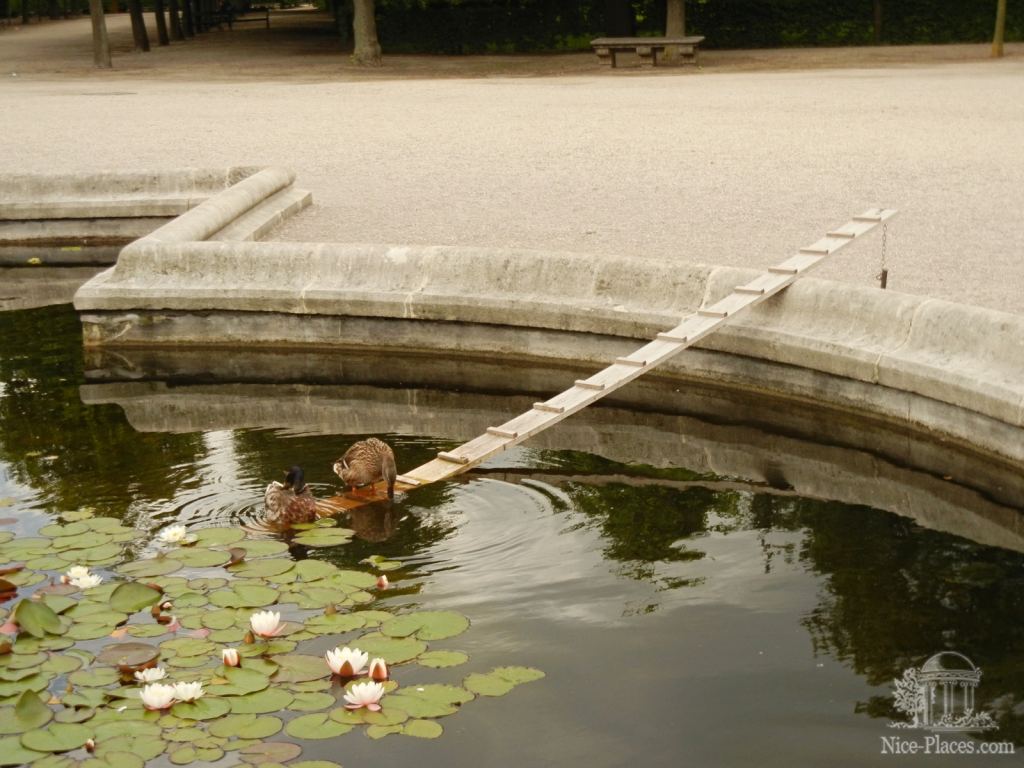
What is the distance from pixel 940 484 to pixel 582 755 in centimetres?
314

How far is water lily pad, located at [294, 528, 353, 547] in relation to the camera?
21.4 ft

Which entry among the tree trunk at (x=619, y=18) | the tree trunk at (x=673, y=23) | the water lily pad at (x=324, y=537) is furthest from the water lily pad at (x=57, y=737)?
the tree trunk at (x=619, y=18)

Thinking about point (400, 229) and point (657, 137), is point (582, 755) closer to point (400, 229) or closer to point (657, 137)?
point (400, 229)

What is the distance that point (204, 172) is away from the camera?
533 inches

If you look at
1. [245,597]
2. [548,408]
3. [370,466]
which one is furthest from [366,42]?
[245,597]

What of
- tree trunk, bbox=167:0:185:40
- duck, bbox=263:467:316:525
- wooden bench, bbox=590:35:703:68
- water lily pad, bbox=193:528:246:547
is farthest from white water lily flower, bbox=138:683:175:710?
tree trunk, bbox=167:0:185:40

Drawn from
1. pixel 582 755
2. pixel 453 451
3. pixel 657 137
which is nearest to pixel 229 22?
pixel 657 137

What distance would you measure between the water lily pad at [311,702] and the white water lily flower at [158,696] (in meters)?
0.40

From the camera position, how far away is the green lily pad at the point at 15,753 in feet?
15.1

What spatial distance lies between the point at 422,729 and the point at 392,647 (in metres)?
0.64

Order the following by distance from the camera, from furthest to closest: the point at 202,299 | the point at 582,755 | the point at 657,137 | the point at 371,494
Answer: the point at 657,137 → the point at 202,299 → the point at 371,494 → the point at 582,755

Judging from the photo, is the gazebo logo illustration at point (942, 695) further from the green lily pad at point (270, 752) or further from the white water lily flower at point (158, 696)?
the white water lily flower at point (158, 696)

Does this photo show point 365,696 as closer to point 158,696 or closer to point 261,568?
point 158,696

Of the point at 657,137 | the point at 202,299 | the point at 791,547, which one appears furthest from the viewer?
the point at 657,137
